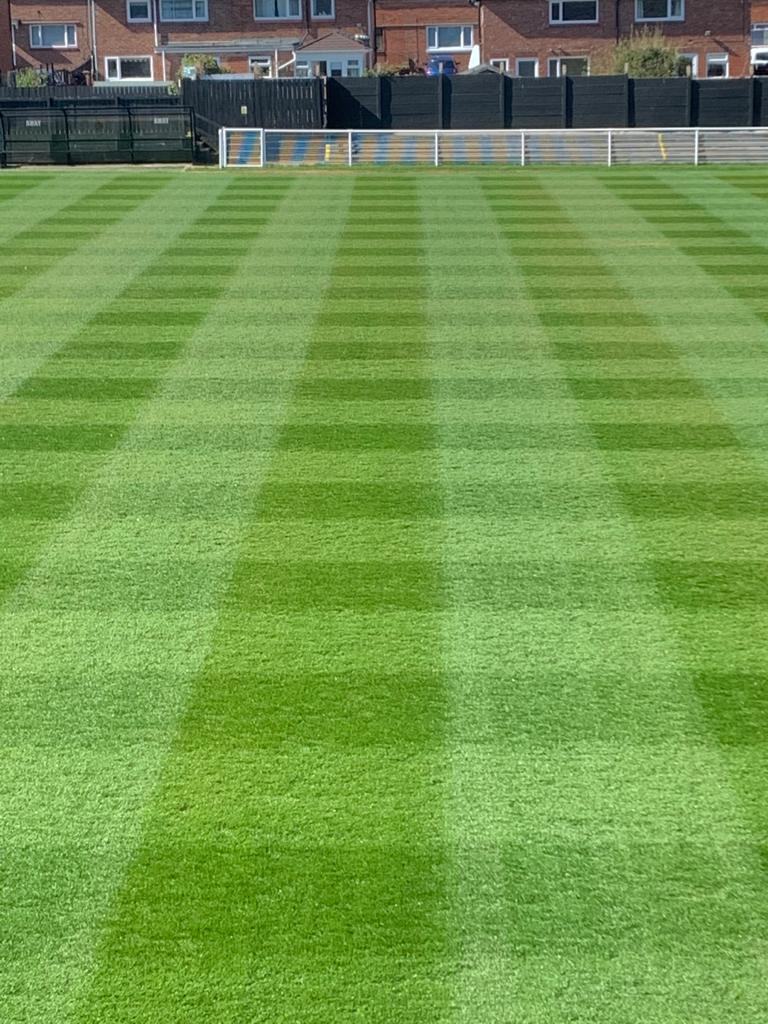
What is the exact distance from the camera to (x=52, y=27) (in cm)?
6938

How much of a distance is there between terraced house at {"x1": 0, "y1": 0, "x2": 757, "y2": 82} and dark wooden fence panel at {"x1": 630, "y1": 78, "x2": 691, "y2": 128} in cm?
1889

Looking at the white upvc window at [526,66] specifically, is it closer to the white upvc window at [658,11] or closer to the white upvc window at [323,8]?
the white upvc window at [658,11]

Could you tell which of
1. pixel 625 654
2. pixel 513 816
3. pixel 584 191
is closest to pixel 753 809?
pixel 513 816

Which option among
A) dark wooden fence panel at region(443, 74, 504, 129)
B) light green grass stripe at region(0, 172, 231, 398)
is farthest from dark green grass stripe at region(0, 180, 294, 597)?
dark wooden fence panel at region(443, 74, 504, 129)

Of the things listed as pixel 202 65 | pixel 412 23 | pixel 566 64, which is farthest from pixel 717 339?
pixel 412 23

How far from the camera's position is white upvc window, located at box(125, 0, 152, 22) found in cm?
6731

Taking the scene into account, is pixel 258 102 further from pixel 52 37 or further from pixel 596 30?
pixel 52 37

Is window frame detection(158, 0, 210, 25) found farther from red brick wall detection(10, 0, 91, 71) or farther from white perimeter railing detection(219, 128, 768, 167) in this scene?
white perimeter railing detection(219, 128, 768, 167)

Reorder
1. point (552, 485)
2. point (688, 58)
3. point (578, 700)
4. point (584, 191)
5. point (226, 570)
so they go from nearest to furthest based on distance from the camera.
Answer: point (578, 700)
point (226, 570)
point (552, 485)
point (584, 191)
point (688, 58)

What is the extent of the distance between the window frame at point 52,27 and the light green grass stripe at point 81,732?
65772mm

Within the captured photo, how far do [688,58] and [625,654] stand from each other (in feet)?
202

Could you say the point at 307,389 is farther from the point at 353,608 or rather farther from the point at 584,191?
the point at 584,191

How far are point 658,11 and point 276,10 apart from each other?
18.9m

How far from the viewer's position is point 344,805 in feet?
19.0
